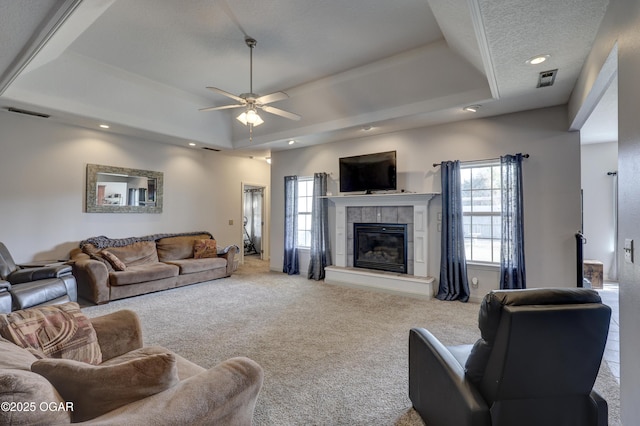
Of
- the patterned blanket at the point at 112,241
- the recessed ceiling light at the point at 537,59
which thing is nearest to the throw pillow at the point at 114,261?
the patterned blanket at the point at 112,241

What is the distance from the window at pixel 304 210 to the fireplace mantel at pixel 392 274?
0.90 m

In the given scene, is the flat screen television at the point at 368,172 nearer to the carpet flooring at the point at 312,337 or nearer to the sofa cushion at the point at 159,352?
the carpet flooring at the point at 312,337

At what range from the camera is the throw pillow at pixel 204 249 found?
244 inches

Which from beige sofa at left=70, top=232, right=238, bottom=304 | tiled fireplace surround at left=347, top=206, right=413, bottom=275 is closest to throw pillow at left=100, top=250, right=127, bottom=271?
beige sofa at left=70, top=232, right=238, bottom=304

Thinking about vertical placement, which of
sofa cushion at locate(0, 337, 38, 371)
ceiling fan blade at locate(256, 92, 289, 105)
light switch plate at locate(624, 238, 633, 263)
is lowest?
sofa cushion at locate(0, 337, 38, 371)

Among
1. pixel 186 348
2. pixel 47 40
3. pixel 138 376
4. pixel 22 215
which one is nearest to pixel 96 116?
pixel 22 215

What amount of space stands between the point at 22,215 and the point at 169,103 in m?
2.82

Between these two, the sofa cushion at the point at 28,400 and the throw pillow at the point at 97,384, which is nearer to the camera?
the sofa cushion at the point at 28,400

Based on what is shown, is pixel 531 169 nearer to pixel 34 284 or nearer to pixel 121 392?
pixel 121 392

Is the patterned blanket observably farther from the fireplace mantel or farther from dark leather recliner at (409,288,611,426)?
dark leather recliner at (409,288,611,426)

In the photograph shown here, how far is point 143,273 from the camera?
16.1 ft

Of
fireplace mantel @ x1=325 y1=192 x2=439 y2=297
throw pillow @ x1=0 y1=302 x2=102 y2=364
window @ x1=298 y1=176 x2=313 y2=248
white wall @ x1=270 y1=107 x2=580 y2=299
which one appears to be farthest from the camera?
window @ x1=298 y1=176 x2=313 y2=248

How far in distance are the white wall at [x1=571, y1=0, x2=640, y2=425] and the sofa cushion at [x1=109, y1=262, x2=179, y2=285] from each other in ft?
18.1

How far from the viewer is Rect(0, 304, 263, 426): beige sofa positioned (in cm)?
→ 91
